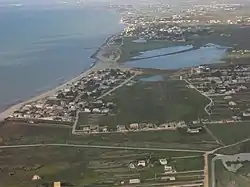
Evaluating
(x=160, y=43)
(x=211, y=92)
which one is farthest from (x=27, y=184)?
(x=160, y=43)

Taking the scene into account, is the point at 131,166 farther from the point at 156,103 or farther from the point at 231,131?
the point at 156,103

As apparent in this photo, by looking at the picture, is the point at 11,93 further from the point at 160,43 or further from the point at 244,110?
the point at 160,43

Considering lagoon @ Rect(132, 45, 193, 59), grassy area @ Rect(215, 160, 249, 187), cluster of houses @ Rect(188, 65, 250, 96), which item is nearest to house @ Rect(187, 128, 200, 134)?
grassy area @ Rect(215, 160, 249, 187)

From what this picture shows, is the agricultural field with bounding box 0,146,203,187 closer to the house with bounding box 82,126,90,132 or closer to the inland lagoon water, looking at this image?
the house with bounding box 82,126,90,132

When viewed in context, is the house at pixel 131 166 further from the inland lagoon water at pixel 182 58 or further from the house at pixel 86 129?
the inland lagoon water at pixel 182 58

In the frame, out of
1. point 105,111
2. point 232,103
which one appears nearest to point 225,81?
point 232,103

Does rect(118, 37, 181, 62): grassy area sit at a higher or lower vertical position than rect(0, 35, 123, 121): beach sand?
higher
